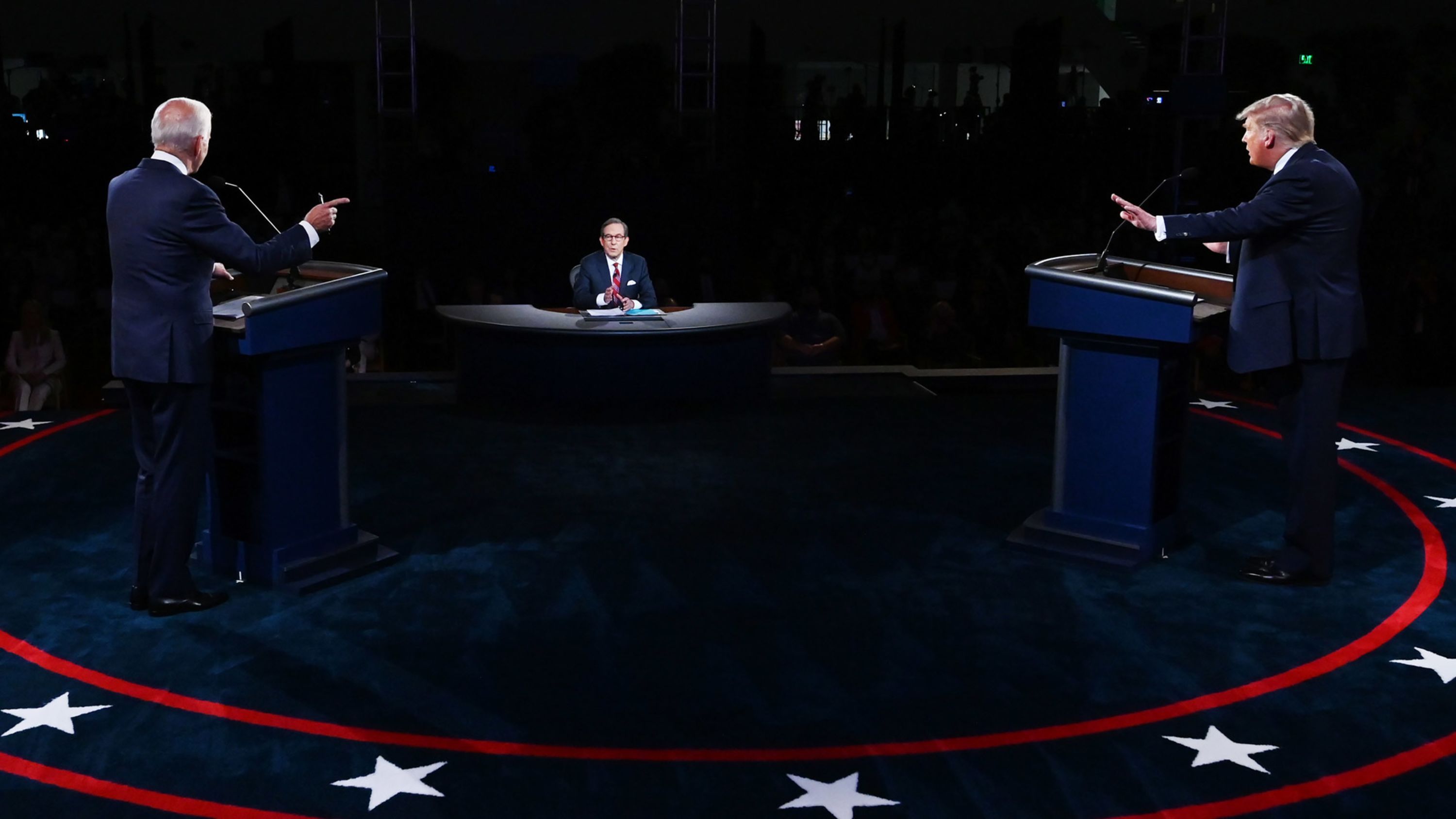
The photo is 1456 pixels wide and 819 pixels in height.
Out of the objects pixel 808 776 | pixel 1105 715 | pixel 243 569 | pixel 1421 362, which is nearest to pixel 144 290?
pixel 243 569

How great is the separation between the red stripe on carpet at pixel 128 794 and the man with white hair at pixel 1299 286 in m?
2.78

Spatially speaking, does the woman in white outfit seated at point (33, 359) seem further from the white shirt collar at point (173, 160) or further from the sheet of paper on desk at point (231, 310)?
the white shirt collar at point (173, 160)

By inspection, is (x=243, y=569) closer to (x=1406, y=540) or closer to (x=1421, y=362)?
(x=1406, y=540)

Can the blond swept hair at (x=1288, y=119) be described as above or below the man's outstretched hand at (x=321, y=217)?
above

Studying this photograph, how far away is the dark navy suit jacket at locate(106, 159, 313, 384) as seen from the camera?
3.61 m

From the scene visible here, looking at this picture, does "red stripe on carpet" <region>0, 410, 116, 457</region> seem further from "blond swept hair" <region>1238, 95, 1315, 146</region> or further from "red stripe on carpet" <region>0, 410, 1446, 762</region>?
"blond swept hair" <region>1238, 95, 1315, 146</region>

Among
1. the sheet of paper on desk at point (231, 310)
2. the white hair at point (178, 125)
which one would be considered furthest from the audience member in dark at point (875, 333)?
the white hair at point (178, 125)

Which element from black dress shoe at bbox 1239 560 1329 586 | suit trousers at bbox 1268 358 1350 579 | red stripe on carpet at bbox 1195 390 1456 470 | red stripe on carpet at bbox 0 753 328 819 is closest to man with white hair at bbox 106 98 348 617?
red stripe on carpet at bbox 0 753 328 819

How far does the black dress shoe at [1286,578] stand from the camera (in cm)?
420

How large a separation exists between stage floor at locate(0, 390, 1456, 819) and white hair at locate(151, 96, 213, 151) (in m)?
1.30

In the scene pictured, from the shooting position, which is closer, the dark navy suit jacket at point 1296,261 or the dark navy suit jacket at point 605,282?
Answer: the dark navy suit jacket at point 1296,261

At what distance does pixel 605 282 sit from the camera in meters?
7.04

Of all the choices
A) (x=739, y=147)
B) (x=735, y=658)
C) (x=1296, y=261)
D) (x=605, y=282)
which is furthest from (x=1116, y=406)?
(x=739, y=147)

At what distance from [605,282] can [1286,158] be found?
3748 mm
